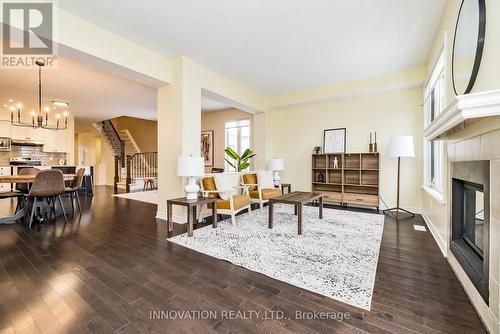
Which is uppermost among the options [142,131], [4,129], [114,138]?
[142,131]

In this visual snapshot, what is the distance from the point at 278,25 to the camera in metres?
3.03

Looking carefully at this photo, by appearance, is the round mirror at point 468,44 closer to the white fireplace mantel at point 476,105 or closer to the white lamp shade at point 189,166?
the white fireplace mantel at point 476,105

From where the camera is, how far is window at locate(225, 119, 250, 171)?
7137 mm

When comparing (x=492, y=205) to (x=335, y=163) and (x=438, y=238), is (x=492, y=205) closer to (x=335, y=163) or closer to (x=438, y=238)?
(x=438, y=238)

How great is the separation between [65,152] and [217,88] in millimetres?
6555

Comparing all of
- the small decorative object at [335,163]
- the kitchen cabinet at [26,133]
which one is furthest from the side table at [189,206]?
the kitchen cabinet at [26,133]

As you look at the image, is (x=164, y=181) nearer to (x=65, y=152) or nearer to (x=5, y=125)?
(x=65, y=152)

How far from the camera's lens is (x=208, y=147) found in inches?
307

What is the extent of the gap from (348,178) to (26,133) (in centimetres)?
989

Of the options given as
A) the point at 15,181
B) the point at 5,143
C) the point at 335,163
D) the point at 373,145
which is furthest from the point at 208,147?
the point at 5,143

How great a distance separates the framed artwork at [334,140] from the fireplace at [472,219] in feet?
10.6

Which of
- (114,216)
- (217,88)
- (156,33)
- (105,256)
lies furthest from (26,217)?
(217,88)

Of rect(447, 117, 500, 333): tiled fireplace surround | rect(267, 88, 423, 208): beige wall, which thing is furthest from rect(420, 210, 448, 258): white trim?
rect(267, 88, 423, 208): beige wall

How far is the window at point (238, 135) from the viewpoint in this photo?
7137 mm
